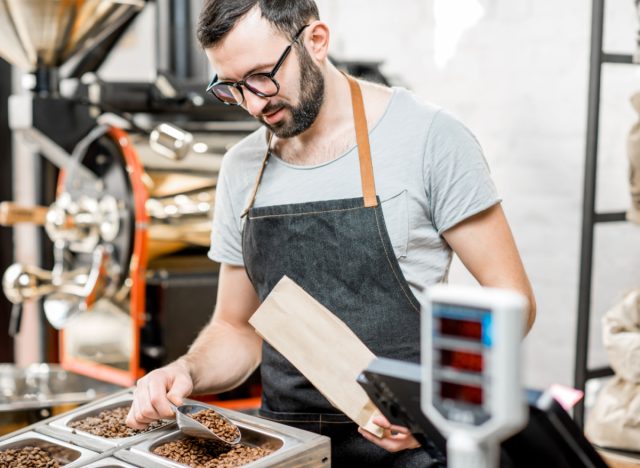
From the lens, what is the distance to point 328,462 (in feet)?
4.24

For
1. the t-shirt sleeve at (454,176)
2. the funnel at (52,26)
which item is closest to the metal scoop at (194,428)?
the t-shirt sleeve at (454,176)

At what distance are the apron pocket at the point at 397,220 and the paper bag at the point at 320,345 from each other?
270 mm

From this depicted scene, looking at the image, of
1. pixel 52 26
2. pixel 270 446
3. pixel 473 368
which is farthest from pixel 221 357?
pixel 52 26

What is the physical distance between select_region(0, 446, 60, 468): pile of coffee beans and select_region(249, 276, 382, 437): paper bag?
40cm

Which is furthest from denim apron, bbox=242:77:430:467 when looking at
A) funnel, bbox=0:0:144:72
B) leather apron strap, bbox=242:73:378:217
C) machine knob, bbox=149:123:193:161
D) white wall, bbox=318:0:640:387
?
white wall, bbox=318:0:640:387

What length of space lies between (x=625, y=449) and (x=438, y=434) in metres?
1.63

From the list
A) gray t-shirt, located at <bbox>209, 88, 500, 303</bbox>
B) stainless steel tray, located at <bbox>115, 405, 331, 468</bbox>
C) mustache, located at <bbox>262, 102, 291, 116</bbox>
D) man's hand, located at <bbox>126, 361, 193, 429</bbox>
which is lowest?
stainless steel tray, located at <bbox>115, 405, 331, 468</bbox>

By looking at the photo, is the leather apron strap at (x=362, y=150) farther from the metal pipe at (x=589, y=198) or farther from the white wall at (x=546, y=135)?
the white wall at (x=546, y=135)

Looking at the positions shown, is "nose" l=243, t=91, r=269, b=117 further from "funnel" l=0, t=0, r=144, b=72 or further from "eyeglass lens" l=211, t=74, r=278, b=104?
"funnel" l=0, t=0, r=144, b=72

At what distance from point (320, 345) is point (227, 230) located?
1.70ft

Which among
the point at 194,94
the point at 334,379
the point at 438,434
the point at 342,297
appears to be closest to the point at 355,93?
the point at 342,297

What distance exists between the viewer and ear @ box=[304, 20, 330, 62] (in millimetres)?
1551

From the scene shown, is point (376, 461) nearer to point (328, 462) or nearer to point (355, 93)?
point (328, 462)

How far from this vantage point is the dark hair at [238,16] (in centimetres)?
149
